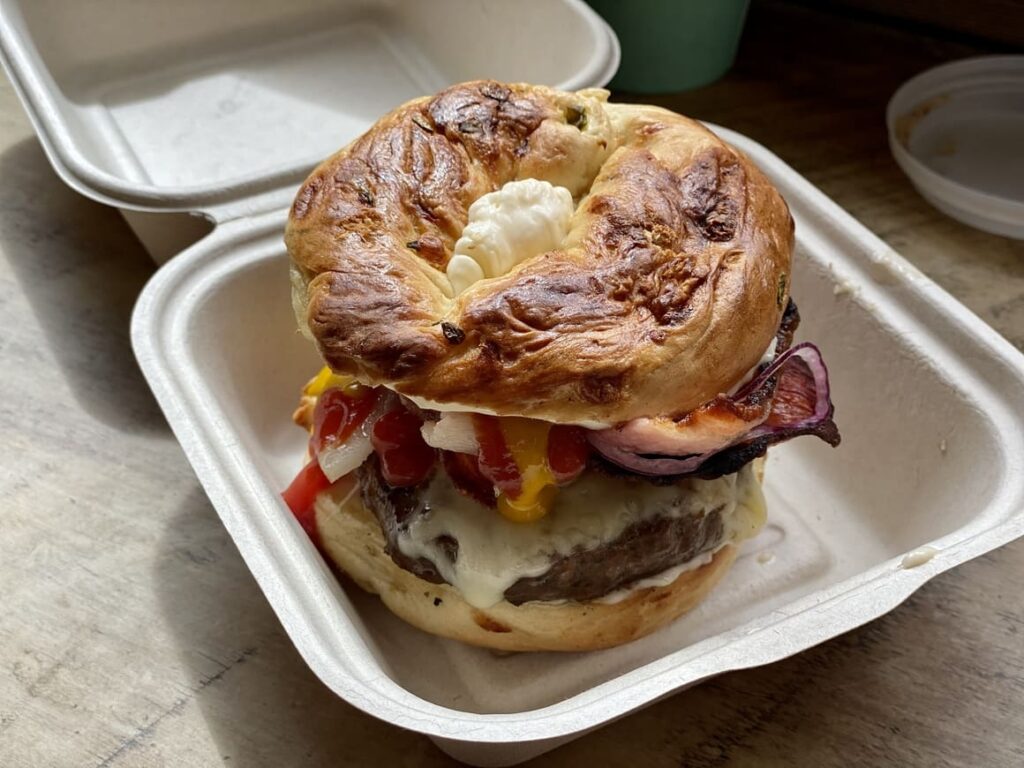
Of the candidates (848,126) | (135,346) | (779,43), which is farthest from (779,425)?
(779,43)

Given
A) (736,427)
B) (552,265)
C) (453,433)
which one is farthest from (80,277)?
(736,427)

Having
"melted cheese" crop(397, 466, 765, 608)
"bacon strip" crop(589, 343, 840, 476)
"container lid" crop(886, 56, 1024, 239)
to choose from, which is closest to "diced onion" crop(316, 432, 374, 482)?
"melted cheese" crop(397, 466, 765, 608)

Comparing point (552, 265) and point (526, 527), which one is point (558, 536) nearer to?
point (526, 527)

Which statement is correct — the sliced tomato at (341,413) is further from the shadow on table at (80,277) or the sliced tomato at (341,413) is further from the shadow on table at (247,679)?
the shadow on table at (80,277)

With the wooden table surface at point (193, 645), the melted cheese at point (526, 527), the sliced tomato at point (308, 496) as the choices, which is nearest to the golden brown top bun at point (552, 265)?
the melted cheese at point (526, 527)

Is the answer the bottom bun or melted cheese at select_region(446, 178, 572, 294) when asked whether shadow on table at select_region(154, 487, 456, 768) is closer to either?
the bottom bun

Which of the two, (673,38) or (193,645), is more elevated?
(673,38)
